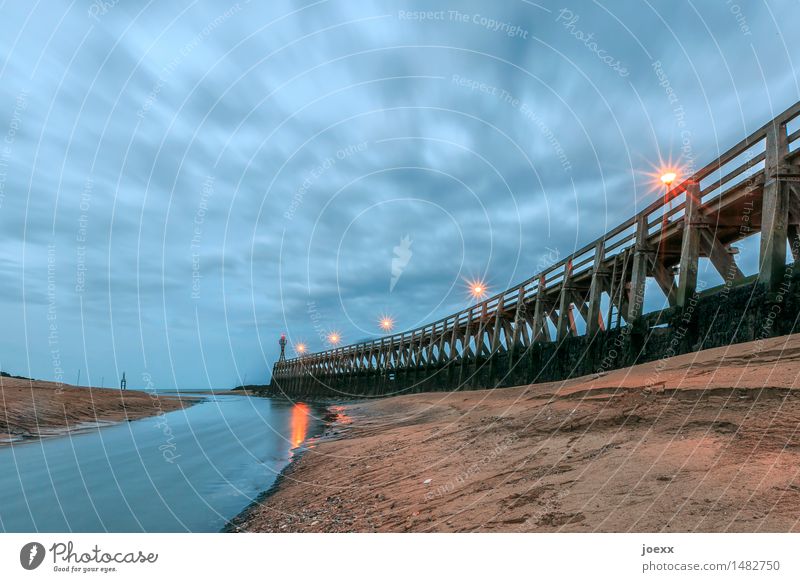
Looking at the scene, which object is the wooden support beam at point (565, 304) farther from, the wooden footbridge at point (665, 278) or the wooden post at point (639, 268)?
the wooden post at point (639, 268)

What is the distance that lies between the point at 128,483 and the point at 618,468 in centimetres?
1309

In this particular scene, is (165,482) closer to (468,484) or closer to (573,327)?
(468,484)

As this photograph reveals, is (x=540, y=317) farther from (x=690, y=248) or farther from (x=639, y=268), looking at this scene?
(x=690, y=248)

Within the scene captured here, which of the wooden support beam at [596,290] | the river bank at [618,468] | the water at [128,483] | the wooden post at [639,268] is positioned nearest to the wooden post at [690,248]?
the wooden post at [639,268]

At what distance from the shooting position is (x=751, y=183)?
28.5ft

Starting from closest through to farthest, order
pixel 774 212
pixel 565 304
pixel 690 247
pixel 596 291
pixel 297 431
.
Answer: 1. pixel 774 212
2. pixel 690 247
3. pixel 596 291
4. pixel 565 304
5. pixel 297 431

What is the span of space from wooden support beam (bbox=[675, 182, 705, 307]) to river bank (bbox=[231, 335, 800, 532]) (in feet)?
11.3

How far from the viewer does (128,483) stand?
11.7m

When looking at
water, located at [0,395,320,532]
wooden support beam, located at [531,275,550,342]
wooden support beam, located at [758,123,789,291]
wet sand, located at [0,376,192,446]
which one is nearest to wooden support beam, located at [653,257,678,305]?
wooden support beam, located at [758,123,789,291]

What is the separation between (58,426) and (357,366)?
39125 millimetres
